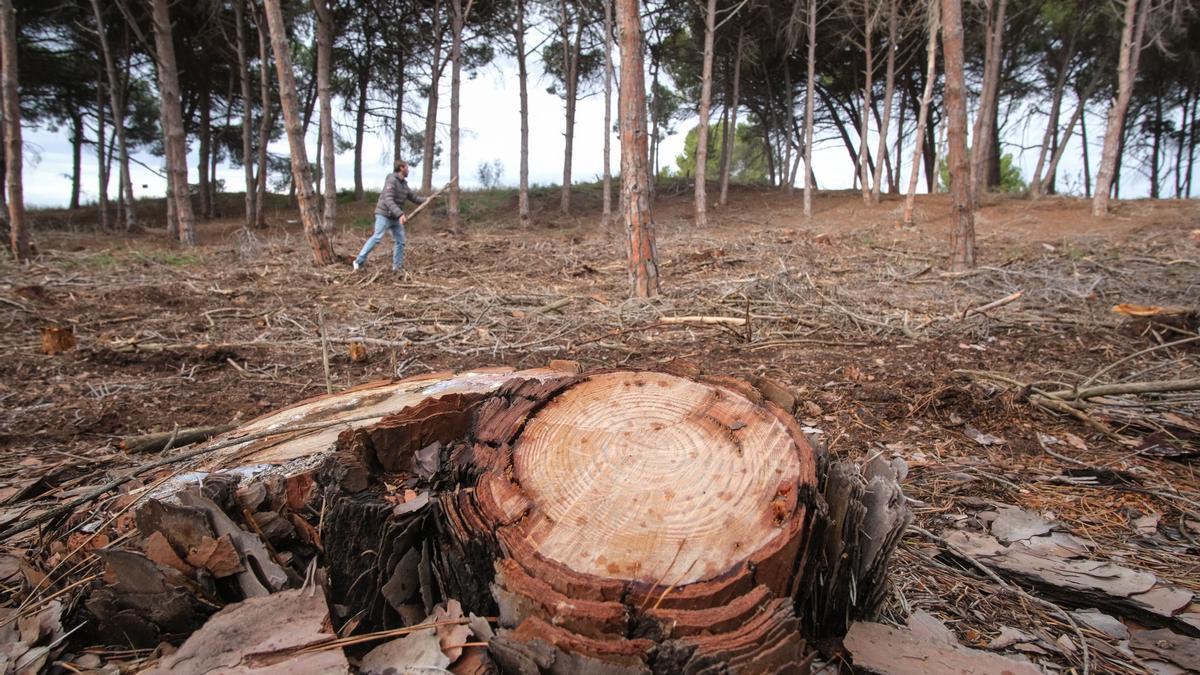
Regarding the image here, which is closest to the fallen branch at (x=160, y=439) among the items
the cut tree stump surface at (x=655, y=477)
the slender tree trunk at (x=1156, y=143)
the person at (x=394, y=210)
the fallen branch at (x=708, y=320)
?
the cut tree stump surface at (x=655, y=477)

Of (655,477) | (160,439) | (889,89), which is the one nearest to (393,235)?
(160,439)

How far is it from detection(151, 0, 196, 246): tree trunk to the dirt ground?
1.84 metres

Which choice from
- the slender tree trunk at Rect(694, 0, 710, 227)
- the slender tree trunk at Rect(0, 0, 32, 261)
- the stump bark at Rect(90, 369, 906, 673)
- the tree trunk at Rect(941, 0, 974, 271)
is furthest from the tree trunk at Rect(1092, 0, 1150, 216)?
the slender tree trunk at Rect(0, 0, 32, 261)

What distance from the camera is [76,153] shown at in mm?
18938

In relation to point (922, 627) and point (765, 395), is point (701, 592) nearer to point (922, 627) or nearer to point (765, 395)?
point (765, 395)

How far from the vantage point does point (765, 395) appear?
5.04 feet

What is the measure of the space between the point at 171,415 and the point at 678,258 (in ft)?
23.5

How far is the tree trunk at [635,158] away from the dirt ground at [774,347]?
0.42 meters

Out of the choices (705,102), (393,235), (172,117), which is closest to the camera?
(393,235)

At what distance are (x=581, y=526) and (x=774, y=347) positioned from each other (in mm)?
→ 3583

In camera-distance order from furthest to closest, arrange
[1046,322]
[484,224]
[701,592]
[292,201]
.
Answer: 1. [292,201]
2. [484,224]
3. [1046,322]
4. [701,592]

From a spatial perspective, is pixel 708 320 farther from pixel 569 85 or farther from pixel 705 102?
pixel 569 85

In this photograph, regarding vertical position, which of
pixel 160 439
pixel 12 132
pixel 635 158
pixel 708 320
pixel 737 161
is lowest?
pixel 160 439

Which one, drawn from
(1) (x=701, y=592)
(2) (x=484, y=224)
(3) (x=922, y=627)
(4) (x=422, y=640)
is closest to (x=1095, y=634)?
(3) (x=922, y=627)
